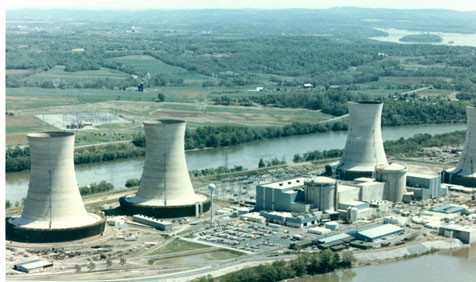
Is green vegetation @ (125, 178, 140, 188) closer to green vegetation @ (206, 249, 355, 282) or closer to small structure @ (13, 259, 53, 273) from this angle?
small structure @ (13, 259, 53, 273)

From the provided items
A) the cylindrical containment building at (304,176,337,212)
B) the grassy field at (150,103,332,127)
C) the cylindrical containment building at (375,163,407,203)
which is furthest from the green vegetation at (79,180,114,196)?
the grassy field at (150,103,332,127)

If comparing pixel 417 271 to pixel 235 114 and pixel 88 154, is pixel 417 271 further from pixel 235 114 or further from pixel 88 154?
pixel 235 114

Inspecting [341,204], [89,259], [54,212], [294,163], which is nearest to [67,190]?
[54,212]

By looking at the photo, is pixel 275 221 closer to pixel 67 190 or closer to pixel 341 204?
pixel 341 204

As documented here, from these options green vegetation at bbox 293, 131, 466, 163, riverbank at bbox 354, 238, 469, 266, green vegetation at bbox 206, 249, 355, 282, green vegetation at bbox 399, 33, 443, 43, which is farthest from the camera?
green vegetation at bbox 399, 33, 443, 43

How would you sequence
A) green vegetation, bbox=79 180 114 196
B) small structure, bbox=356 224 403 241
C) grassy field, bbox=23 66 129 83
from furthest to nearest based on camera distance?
grassy field, bbox=23 66 129 83 → green vegetation, bbox=79 180 114 196 → small structure, bbox=356 224 403 241

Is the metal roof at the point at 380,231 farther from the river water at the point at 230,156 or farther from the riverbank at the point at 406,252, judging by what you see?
the river water at the point at 230,156

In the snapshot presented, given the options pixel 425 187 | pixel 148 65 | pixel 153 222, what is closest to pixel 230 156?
pixel 425 187
